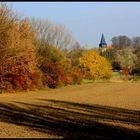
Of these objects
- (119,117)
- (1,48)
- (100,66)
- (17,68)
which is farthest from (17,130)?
(100,66)

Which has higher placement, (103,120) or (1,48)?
(1,48)

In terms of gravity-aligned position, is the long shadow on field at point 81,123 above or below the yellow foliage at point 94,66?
below

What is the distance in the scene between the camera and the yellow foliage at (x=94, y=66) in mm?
89750

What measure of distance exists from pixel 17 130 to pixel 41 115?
251 inches

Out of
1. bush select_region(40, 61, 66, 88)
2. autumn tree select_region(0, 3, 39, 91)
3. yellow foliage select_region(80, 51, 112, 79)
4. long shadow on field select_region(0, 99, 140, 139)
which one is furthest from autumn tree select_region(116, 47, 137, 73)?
long shadow on field select_region(0, 99, 140, 139)

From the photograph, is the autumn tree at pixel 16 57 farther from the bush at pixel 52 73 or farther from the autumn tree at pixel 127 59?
the autumn tree at pixel 127 59

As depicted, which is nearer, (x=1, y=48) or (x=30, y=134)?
(x=30, y=134)

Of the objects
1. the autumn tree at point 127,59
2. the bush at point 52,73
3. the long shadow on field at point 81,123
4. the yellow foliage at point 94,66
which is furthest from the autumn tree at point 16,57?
the autumn tree at point 127,59

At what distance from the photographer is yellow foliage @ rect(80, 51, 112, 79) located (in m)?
89.8

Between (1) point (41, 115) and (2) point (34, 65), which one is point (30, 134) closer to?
(1) point (41, 115)

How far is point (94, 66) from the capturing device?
298 ft

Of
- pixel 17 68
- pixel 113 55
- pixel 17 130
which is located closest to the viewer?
pixel 17 130

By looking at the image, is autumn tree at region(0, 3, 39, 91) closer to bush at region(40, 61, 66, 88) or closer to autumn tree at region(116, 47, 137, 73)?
bush at region(40, 61, 66, 88)

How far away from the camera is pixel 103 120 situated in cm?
2127
